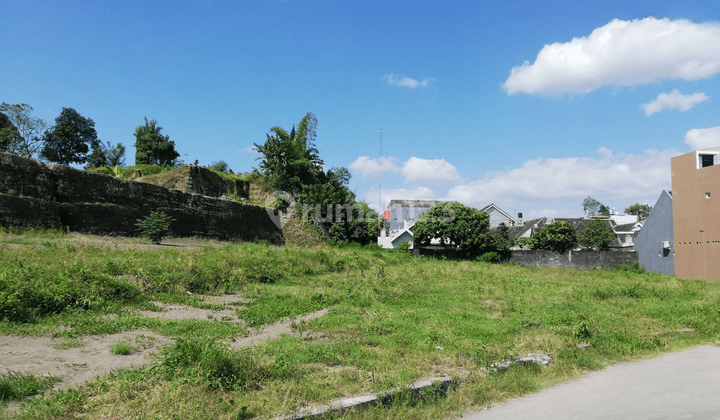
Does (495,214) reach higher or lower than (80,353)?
higher

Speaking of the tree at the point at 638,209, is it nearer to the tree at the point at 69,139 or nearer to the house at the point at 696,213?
the house at the point at 696,213

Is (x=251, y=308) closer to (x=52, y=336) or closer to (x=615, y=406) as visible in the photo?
(x=52, y=336)

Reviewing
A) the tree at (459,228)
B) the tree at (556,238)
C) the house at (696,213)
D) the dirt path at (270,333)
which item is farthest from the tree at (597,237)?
the dirt path at (270,333)

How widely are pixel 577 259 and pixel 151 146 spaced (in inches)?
1344

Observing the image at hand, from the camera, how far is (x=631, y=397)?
15.2ft

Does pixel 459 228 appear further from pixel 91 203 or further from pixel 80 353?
pixel 80 353

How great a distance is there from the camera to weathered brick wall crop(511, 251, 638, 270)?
2653cm

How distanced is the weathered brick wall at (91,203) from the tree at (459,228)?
44.8ft

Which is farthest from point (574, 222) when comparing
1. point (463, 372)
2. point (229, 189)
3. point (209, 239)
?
point (463, 372)

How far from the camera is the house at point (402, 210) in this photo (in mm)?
57312

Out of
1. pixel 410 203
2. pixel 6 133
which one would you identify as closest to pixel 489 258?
pixel 410 203

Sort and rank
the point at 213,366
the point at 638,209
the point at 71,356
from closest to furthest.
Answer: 1. the point at 213,366
2. the point at 71,356
3. the point at 638,209

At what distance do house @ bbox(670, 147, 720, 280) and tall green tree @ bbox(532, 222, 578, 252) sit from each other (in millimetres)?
11613

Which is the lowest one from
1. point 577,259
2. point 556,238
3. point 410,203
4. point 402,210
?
point 577,259
